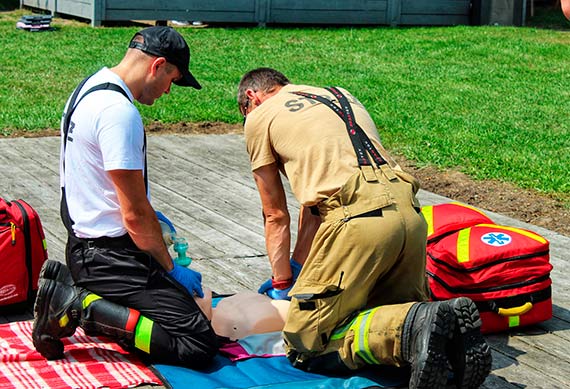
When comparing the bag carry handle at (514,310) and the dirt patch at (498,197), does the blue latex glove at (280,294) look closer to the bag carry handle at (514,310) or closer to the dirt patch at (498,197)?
the bag carry handle at (514,310)

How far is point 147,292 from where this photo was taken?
13.9 ft

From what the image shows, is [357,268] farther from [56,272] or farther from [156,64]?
[56,272]

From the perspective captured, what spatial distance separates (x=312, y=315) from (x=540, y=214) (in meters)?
3.78

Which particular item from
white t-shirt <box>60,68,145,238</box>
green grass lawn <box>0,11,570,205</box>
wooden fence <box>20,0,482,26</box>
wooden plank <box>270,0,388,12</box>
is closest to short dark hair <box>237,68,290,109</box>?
white t-shirt <box>60,68,145,238</box>

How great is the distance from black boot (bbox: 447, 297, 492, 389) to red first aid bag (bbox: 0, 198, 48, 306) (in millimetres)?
2201

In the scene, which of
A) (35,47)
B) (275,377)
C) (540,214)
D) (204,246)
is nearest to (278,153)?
(275,377)

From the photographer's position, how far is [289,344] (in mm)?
4320

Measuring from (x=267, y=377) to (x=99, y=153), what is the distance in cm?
122

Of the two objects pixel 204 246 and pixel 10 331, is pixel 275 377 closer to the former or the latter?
pixel 10 331

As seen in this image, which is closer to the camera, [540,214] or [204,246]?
[204,246]

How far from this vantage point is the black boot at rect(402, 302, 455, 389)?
379cm

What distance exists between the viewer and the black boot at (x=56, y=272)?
171 inches

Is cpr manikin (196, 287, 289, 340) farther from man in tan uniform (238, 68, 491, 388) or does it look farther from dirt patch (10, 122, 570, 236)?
dirt patch (10, 122, 570, 236)

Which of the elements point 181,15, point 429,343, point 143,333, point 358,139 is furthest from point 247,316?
point 181,15
